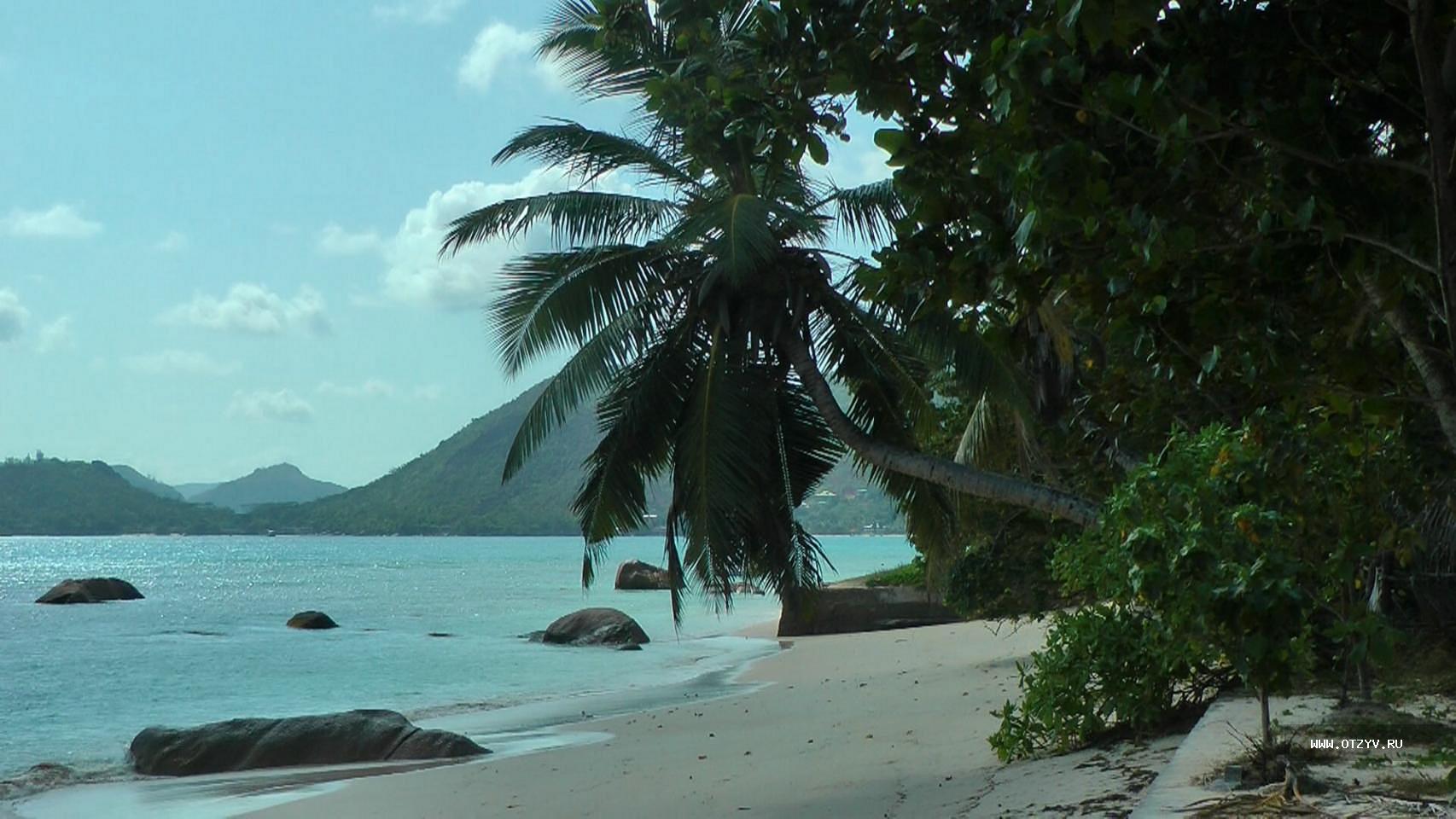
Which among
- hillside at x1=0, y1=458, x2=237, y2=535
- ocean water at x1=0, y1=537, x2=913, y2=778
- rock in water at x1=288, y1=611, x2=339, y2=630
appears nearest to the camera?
ocean water at x1=0, y1=537, x2=913, y2=778

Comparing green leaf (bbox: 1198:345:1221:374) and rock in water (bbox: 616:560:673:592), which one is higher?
green leaf (bbox: 1198:345:1221:374)

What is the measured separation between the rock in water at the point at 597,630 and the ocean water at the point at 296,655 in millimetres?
604

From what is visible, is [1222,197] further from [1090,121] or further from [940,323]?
[940,323]

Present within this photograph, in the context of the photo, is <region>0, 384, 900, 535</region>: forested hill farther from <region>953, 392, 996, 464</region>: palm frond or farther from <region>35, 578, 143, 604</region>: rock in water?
<region>953, 392, 996, 464</region>: palm frond

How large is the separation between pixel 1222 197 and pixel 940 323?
7.53 m

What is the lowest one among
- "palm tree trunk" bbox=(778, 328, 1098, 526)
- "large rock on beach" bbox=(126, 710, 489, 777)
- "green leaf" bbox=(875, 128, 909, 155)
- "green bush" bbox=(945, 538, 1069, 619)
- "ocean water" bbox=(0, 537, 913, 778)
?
"ocean water" bbox=(0, 537, 913, 778)

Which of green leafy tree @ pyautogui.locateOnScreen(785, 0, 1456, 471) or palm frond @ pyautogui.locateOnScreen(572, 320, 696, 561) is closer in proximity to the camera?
green leafy tree @ pyautogui.locateOnScreen(785, 0, 1456, 471)

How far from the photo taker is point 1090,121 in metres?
3.55

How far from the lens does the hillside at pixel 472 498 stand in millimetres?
132375

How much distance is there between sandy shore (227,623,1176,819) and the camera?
276 inches

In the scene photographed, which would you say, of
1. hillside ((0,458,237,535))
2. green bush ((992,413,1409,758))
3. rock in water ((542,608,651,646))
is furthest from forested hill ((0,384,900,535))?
green bush ((992,413,1409,758))

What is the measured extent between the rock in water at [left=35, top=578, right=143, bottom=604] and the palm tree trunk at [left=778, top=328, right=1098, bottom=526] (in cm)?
5031

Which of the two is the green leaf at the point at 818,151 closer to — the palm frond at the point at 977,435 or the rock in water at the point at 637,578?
the palm frond at the point at 977,435

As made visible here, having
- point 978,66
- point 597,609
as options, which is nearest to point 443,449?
point 597,609
